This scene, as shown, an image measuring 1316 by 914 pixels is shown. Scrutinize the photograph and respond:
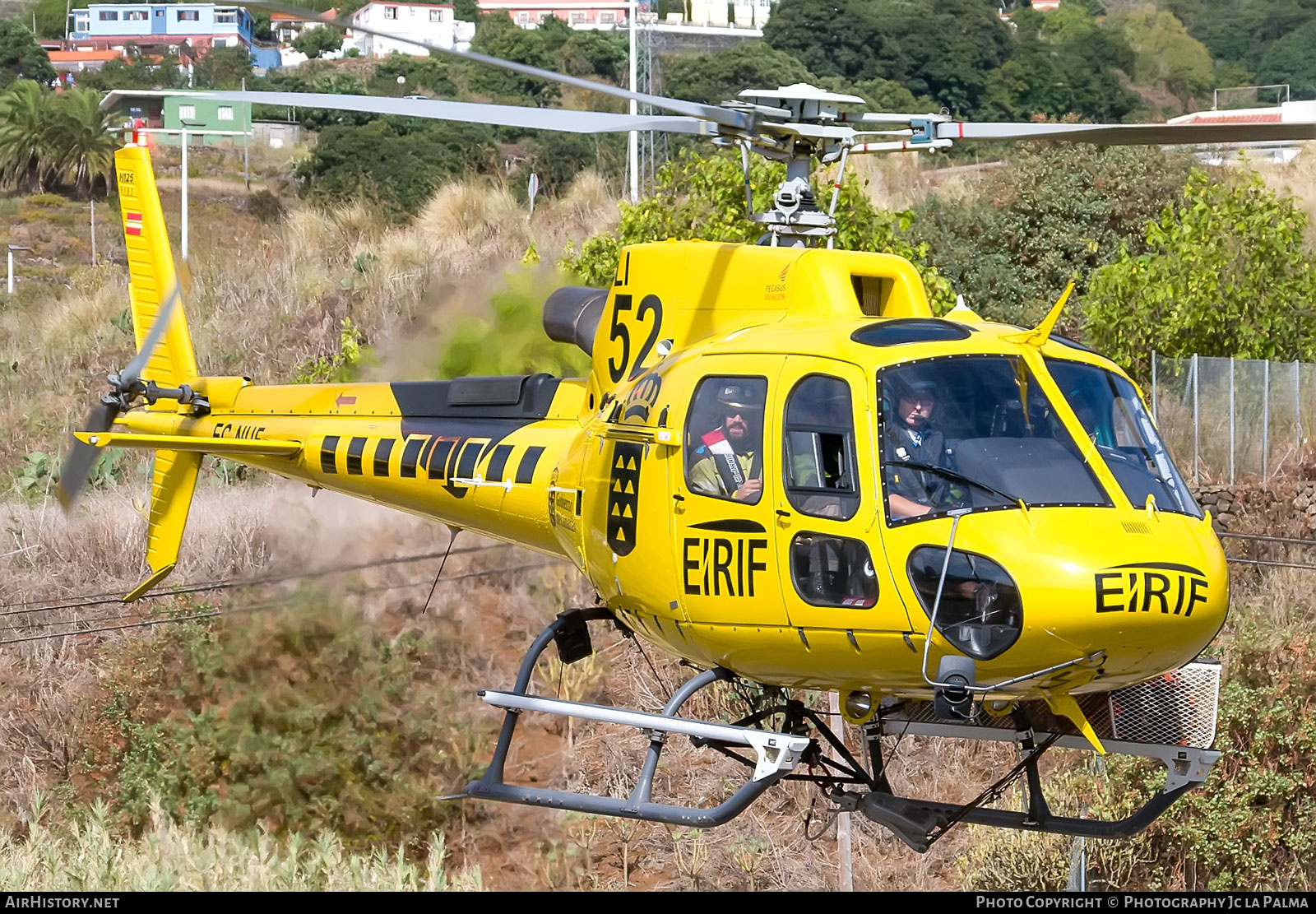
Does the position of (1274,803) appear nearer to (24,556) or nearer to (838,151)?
(838,151)

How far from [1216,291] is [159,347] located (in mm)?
13117

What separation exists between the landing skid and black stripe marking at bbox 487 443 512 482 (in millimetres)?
1433

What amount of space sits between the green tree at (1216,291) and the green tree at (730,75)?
28962 millimetres

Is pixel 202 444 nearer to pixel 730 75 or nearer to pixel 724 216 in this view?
pixel 724 216

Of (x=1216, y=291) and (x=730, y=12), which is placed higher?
(x=730, y=12)

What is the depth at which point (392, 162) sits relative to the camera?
138 feet

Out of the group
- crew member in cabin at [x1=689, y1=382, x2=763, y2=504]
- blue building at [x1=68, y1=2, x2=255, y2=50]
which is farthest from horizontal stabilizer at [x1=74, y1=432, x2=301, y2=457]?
blue building at [x1=68, y1=2, x2=255, y2=50]

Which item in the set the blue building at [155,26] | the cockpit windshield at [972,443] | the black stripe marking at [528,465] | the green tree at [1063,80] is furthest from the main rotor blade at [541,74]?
the blue building at [155,26]

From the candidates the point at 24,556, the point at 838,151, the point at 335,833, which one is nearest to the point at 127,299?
the point at 24,556

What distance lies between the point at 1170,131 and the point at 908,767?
1283 centimetres

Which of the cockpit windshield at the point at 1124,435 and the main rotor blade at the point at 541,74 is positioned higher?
the main rotor blade at the point at 541,74

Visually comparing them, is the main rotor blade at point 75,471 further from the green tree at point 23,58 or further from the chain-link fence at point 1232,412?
the green tree at point 23,58

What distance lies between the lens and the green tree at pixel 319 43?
235ft

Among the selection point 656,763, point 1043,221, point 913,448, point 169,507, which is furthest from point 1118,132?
point 1043,221
